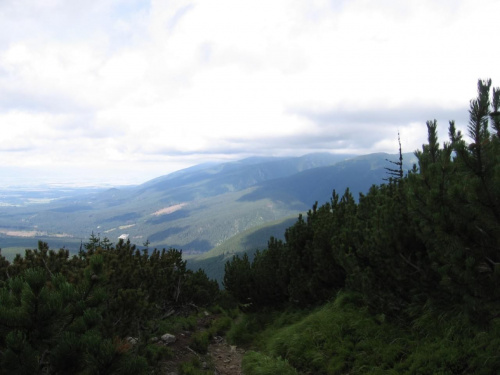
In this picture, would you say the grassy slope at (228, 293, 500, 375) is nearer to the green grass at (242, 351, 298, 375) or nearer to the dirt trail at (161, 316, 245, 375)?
the green grass at (242, 351, 298, 375)

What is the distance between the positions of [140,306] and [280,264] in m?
6.31

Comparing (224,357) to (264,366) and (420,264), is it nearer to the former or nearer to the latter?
(264,366)

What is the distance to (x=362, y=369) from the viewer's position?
21.0 ft

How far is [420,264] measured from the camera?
611 centimetres

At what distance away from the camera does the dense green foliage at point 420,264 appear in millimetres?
4211

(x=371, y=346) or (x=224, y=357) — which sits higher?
(x=371, y=346)

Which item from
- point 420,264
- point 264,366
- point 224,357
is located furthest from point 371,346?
point 224,357

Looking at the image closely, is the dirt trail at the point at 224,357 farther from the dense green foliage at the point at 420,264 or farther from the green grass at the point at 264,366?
the dense green foliage at the point at 420,264

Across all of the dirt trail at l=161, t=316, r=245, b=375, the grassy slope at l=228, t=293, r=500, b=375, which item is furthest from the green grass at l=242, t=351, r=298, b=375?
the dirt trail at l=161, t=316, r=245, b=375

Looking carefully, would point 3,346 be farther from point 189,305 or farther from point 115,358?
point 189,305

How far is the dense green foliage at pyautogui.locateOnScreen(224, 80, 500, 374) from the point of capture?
4.21 metres

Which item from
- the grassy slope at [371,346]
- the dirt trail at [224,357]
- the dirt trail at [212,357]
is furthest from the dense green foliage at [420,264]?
the dirt trail at [212,357]

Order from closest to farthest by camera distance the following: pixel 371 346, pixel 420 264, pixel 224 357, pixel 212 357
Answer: pixel 420 264
pixel 371 346
pixel 212 357
pixel 224 357

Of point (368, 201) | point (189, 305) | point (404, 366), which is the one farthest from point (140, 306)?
point (189, 305)
